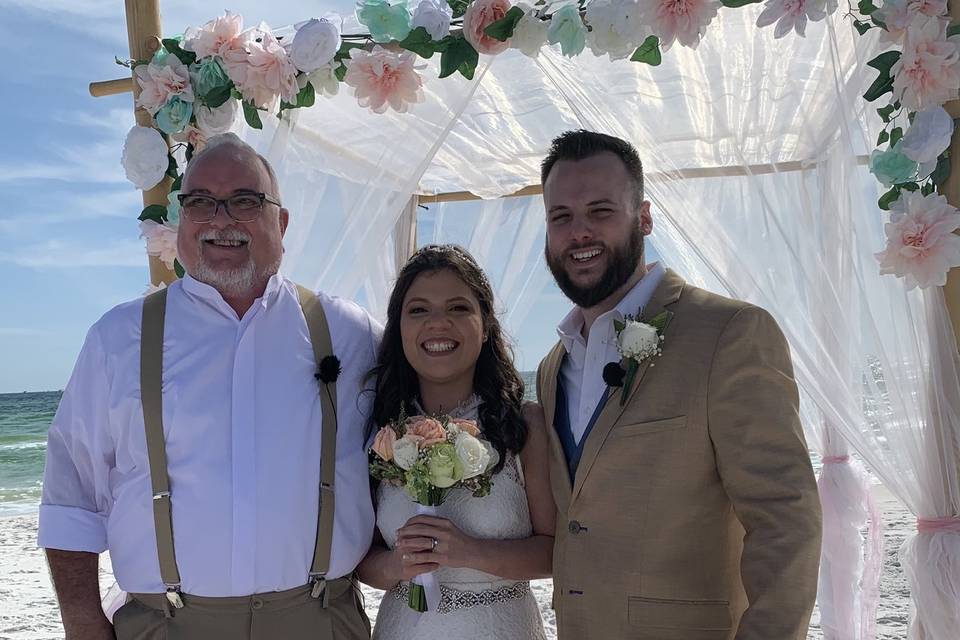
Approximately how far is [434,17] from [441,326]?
51.6 inches

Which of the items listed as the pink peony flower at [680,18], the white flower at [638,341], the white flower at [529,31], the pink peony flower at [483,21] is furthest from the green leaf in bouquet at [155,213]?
the white flower at [638,341]

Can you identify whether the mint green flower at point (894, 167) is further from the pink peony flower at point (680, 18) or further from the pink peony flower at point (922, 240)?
the pink peony flower at point (680, 18)

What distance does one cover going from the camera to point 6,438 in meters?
26.7

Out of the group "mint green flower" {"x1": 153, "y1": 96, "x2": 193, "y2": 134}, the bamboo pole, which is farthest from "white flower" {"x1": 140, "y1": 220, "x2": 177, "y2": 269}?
"mint green flower" {"x1": 153, "y1": 96, "x2": 193, "y2": 134}

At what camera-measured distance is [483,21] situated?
347 cm

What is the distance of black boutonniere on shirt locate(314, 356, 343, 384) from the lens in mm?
2891

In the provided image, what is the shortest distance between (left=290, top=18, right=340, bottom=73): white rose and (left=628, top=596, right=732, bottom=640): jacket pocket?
245 cm

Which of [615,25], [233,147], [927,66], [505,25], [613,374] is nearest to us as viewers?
[613,374]

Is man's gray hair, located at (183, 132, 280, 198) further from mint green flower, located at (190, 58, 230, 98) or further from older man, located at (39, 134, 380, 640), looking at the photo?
mint green flower, located at (190, 58, 230, 98)

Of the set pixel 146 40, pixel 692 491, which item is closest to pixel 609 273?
pixel 692 491

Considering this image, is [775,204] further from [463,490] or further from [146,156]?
[146,156]

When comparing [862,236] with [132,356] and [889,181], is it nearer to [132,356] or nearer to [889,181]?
[889,181]

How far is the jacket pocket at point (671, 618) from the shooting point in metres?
2.48

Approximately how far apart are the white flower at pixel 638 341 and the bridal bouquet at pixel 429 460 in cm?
52
